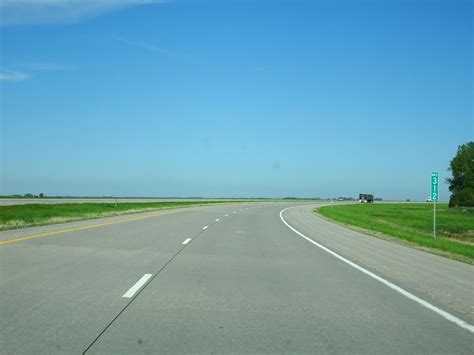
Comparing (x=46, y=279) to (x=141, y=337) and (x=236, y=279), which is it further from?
(x=141, y=337)

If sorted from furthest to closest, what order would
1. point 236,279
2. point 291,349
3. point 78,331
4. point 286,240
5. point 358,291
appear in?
point 286,240, point 236,279, point 358,291, point 78,331, point 291,349

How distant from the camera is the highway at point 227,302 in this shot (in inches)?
242

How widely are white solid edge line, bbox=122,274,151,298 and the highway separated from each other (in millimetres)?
34

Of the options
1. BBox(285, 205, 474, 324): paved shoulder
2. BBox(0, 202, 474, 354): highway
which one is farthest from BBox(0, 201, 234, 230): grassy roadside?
BBox(285, 205, 474, 324): paved shoulder

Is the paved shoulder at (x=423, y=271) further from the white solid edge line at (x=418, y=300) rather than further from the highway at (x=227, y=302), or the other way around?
the white solid edge line at (x=418, y=300)

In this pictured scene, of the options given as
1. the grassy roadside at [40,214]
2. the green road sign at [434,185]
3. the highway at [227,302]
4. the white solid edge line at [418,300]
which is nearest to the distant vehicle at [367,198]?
the grassy roadside at [40,214]

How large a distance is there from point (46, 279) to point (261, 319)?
15.6ft

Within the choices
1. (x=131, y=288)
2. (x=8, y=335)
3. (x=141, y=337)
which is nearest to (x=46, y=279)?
(x=131, y=288)

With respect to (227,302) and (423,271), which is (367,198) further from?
(227,302)

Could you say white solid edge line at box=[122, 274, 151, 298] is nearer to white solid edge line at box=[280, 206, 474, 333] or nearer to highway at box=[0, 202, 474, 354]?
highway at box=[0, 202, 474, 354]

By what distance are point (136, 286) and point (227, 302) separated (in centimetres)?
202

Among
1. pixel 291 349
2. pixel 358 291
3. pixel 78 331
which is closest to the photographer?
pixel 291 349

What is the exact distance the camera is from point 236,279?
10.6m

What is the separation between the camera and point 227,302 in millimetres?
8328
